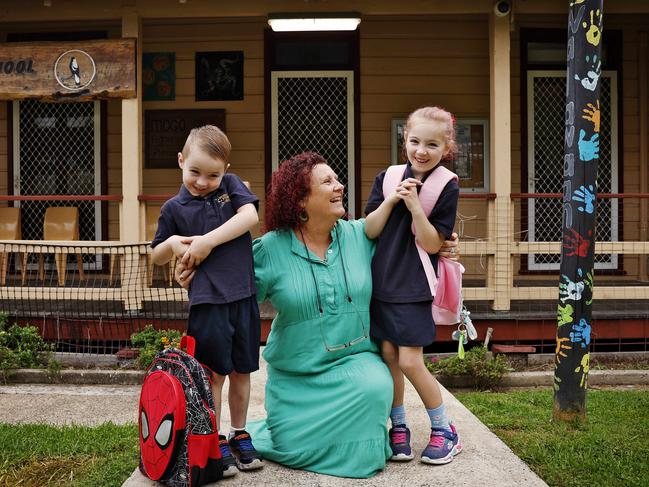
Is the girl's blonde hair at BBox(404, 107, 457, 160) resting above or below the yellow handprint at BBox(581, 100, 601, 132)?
below

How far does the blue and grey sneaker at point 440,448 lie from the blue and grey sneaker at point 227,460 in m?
0.78

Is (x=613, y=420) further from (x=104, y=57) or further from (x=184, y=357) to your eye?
(x=104, y=57)

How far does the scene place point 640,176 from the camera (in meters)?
9.34

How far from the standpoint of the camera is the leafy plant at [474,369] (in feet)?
20.2

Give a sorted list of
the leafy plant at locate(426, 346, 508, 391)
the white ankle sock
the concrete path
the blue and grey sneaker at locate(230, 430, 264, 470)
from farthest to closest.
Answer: the leafy plant at locate(426, 346, 508, 391) < the white ankle sock < the blue and grey sneaker at locate(230, 430, 264, 470) < the concrete path

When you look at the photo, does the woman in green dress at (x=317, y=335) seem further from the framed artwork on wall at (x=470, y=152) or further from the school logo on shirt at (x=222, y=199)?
the framed artwork on wall at (x=470, y=152)

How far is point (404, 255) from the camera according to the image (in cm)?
311

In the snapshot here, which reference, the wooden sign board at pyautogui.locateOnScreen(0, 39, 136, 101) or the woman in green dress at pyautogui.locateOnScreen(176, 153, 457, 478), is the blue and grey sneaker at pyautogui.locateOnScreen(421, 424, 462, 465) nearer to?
the woman in green dress at pyautogui.locateOnScreen(176, 153, 457, 478)

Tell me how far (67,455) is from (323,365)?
1888 mm

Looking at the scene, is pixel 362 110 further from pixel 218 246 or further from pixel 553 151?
pixel 218 246

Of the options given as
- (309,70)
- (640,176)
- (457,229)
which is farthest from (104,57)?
(640,176)

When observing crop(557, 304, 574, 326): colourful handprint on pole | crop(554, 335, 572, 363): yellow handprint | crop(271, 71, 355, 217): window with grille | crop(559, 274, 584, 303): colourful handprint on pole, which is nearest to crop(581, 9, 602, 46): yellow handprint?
crop(559, 274, 584, 303): colourful handprint on pole

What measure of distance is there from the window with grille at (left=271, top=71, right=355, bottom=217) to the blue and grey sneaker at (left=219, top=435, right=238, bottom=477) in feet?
21.0

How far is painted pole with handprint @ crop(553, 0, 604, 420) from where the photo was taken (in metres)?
4.50
